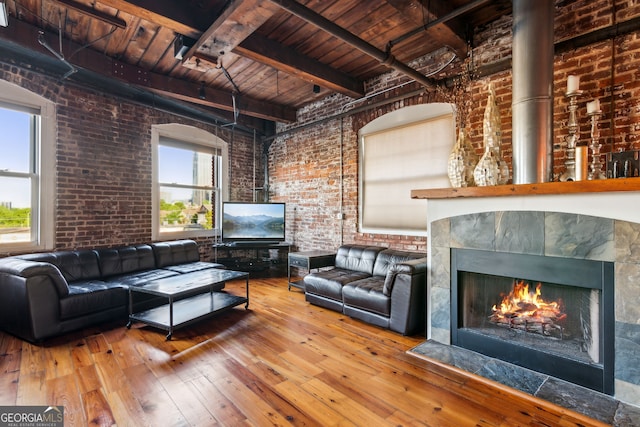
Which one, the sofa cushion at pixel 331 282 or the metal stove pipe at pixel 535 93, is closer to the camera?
the metal stove pipe at pixel 535 93

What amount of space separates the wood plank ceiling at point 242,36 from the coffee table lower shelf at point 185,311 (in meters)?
2.68

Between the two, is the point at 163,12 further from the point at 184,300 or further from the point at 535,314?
the point at 535,314

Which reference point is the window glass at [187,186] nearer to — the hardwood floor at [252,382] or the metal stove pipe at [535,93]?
the hardwood floor at [252,382]

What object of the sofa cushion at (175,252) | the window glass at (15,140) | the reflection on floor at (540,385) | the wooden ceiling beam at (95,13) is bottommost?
the reflection on floor at (540,385)

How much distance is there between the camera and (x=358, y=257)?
4.22m

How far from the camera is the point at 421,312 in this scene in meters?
3.12

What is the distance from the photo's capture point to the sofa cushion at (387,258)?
3.75 meters

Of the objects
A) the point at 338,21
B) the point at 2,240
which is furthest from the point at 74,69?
the point at 338,21

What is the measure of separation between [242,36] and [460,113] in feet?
8.27

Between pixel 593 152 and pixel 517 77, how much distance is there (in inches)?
35.8

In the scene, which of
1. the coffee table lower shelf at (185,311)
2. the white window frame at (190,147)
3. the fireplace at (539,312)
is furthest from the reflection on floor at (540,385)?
the white window frame at (190,147)

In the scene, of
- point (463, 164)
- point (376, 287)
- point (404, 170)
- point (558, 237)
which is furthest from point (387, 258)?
point (558, 237)

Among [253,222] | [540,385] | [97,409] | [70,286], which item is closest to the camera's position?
[97,409]

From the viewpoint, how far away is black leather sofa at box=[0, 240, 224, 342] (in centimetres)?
282
